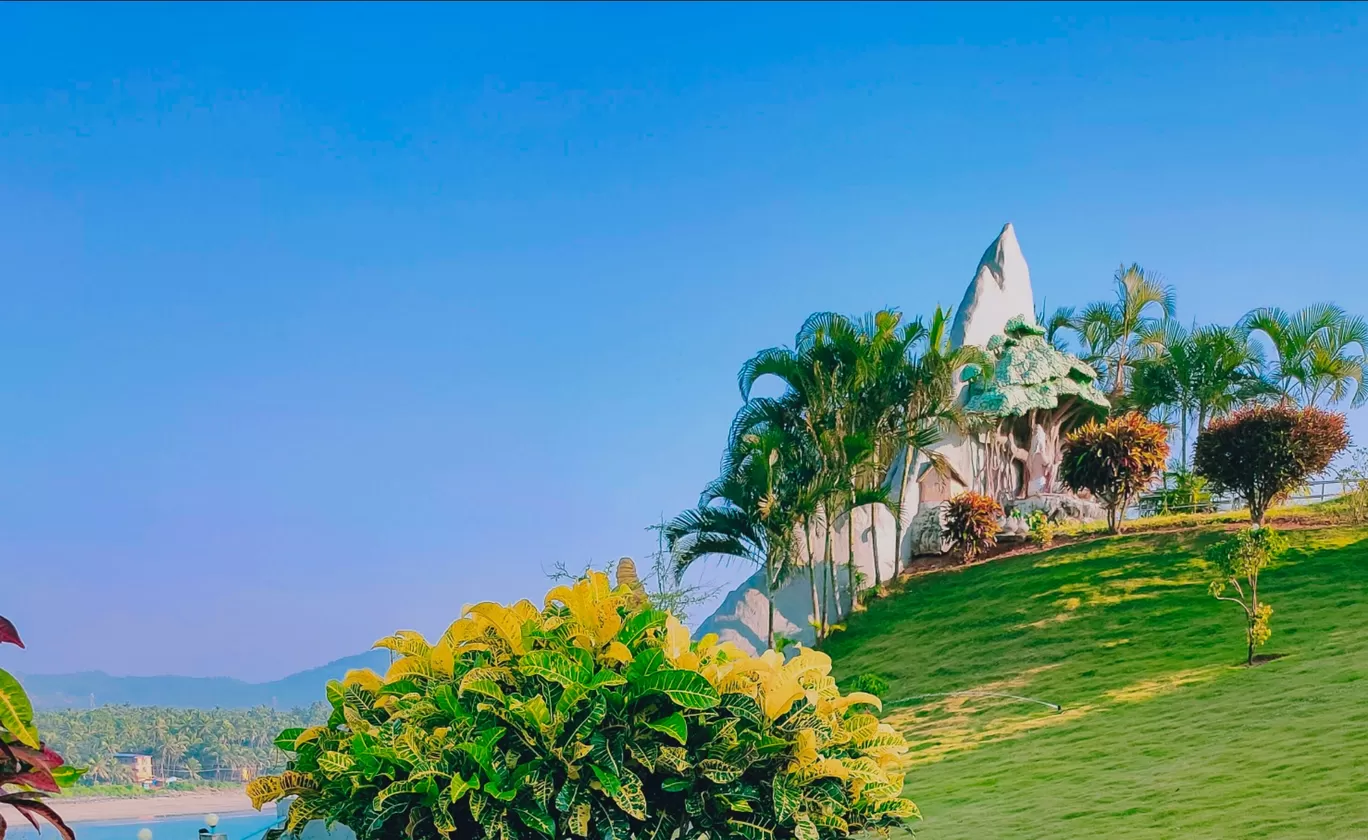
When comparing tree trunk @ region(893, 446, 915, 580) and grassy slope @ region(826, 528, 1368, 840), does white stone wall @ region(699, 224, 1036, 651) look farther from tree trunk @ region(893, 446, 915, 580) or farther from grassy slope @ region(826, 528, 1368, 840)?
grassy slope @ region(826, 528, 1368, 840)

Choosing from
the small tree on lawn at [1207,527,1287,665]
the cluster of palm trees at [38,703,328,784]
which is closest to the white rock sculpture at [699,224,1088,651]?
the small tree on lawn at [1207,527,1287,665]

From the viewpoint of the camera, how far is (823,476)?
17.9 metres

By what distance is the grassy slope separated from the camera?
830 centimetres

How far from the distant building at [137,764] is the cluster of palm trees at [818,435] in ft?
24.4

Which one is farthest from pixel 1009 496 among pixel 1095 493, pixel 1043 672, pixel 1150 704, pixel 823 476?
pixel 1150 704

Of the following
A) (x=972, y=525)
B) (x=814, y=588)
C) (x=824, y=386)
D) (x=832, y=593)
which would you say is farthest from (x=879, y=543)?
(x=824, y=386)

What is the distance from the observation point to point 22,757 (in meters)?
3.19

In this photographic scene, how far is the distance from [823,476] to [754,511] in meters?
1.25

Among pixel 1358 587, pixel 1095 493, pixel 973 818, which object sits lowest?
pixel 973 818

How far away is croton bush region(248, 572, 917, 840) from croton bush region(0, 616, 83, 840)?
2.63ft

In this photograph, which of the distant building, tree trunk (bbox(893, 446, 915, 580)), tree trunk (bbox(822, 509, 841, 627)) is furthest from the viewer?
tree trunk (bbox(893, 446, 915, 580))

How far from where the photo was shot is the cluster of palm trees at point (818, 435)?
690 inches

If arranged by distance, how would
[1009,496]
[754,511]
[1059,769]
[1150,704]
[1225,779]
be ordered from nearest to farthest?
[1225,779], [1059,769], [1150,704], [754,511], [1009,496]

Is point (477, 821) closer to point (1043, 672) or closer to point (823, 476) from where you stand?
point (1043, 672)
